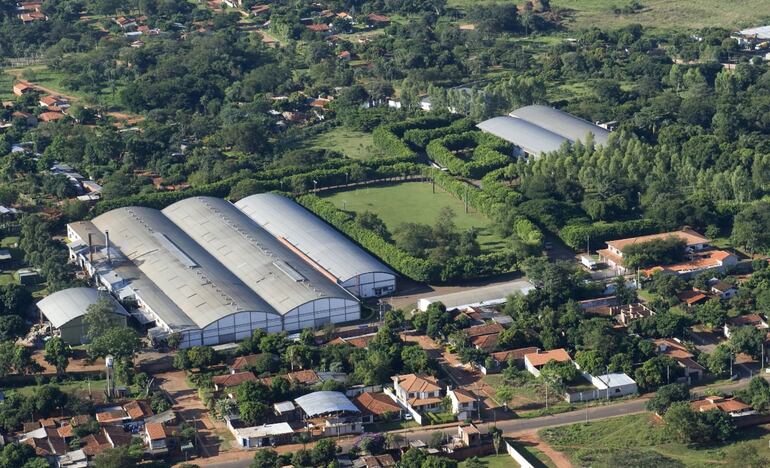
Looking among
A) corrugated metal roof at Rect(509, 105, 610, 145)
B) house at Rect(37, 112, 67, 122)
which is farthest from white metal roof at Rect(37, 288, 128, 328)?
house at Rect(37, 112, 67, 122)

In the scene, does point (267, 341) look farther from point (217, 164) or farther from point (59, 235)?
point (217, 164)

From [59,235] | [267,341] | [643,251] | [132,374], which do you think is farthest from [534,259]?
[59,235]

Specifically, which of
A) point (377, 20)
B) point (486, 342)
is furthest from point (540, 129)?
point (377, 20)

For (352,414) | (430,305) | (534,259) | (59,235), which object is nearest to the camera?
(352,414)

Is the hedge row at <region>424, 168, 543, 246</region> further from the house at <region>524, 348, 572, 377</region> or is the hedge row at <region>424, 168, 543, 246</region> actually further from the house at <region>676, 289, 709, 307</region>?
the house at <region>524, 348, 572, 377</region>

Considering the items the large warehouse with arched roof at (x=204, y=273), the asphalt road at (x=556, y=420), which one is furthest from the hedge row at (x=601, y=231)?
the asphalt road at (x=556, y=420)

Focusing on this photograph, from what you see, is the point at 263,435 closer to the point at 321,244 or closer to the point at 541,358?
Result: the point at 541,358

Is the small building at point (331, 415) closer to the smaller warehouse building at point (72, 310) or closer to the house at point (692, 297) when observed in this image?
the smaller warehouse building at point (72, 310)
